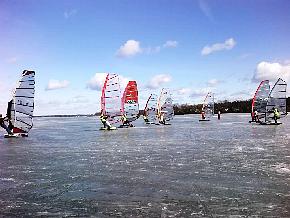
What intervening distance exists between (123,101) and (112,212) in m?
22.4

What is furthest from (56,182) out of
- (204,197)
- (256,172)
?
(256,172)

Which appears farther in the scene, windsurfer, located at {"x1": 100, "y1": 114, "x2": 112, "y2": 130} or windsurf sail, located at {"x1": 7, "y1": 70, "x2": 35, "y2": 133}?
windsurfer, located at {"x1": 100, "y1": 114, "x2": 112, "y2": 130}

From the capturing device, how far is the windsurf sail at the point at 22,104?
17.9 m

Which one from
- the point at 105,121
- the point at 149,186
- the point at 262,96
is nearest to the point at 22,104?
the point at 105,121

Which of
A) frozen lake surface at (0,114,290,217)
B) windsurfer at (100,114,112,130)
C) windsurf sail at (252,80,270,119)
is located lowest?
frozen lake surface at (0,114,290,217)

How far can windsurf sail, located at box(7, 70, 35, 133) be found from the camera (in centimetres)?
1786

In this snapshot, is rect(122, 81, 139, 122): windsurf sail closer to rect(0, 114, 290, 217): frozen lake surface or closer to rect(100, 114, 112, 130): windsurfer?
rect(100, 114, 112, 130): windsurfer

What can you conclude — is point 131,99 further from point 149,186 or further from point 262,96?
point 149,186

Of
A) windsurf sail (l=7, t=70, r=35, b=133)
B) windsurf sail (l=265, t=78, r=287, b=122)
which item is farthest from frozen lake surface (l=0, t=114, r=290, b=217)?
windsurf sail (l=265, t=78, r=287, b=122)

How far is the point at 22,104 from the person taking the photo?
59.4ft

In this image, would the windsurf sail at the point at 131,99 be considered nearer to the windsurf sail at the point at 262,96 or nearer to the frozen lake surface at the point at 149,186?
the windsurf sail at the point at 262,96

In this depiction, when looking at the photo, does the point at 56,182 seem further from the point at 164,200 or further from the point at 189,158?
the point at 189,158

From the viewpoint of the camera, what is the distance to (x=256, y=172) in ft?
21.1

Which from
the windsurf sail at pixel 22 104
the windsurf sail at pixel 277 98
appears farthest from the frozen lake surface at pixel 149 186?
the windsurf sail at pixel 277 98
